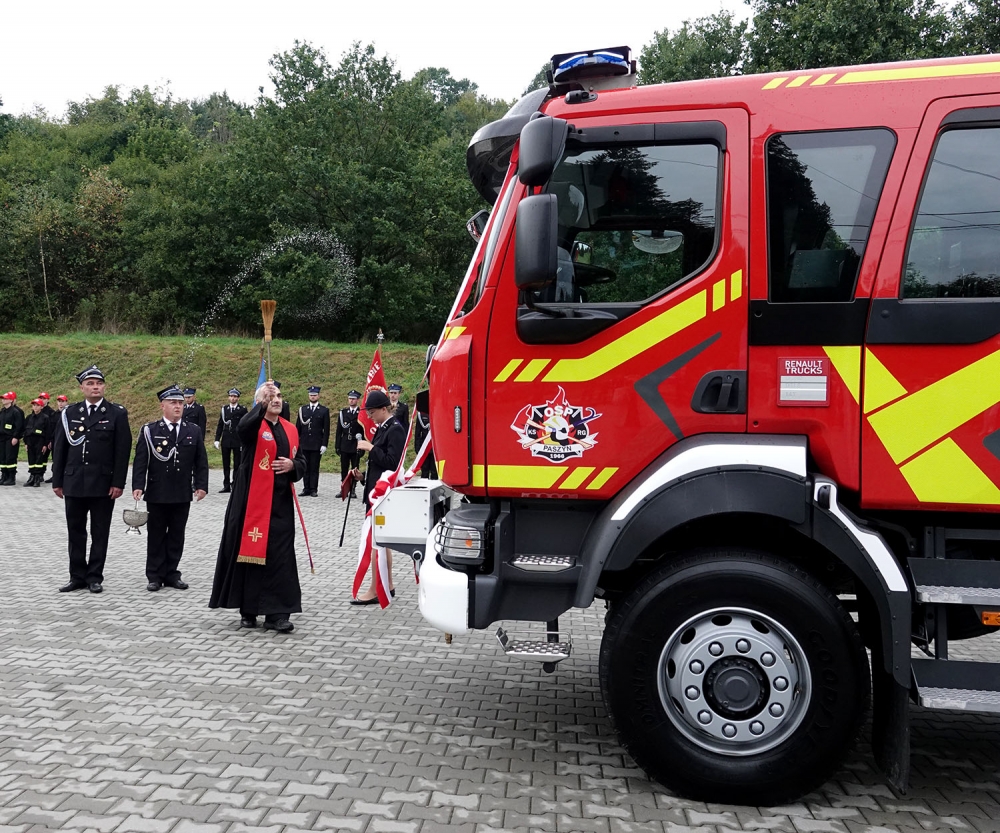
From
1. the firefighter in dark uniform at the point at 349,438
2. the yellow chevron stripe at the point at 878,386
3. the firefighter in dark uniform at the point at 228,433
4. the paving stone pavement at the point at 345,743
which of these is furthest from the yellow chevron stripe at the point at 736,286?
the firefighter in dark uniform at the point at 228,433


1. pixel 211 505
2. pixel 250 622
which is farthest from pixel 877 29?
pixel 250 622

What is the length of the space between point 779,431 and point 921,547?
2.75ft

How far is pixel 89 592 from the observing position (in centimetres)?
906

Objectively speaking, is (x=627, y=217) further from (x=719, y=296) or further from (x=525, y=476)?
(x=525, y=476)

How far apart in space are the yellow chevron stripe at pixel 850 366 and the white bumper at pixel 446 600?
6.46ft

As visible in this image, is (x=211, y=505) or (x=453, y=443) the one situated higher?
(x=453, y=443)

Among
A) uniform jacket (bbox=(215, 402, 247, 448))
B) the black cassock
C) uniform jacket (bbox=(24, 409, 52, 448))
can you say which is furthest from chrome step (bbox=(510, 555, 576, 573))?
uniform jacket (bbox=(24, 409, 52, 448))

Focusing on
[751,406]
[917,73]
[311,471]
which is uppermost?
[917,73]

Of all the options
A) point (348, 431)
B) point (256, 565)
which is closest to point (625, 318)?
point (256, 565)

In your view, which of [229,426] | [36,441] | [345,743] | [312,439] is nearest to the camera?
[345,743]

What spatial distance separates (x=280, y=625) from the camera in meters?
7.48

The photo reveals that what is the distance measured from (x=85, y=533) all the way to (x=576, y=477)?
22.0 ft

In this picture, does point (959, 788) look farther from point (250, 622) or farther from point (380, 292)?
point (380, 292)

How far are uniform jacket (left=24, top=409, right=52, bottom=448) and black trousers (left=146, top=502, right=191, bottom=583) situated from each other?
11.7 meters
